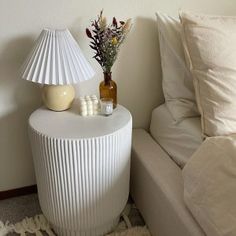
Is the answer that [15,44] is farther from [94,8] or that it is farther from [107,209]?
[107,209]

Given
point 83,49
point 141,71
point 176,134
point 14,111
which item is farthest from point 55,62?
point 176,134

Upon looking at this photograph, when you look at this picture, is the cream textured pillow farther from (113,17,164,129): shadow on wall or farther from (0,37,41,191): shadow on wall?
(0,37,41,191): shadow on wall

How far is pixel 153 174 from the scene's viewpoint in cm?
131

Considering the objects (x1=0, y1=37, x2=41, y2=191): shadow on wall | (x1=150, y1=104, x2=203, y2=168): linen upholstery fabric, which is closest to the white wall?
(x1=0, y1=37, x2=41, y2=191): shadow on wall

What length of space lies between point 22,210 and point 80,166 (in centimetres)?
60

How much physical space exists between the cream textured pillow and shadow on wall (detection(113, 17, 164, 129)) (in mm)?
276

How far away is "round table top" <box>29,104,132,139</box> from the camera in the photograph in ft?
3.76

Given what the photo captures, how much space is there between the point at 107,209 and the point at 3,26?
2.95 feet

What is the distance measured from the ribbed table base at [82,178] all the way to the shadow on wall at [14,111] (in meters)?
0.31

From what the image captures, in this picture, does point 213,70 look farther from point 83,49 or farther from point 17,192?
point 17,192

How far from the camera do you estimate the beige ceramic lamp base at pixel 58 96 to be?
4.17 ft

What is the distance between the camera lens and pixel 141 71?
1560mm

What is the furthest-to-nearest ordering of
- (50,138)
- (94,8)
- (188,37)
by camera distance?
(94,8)
(188,37)
(50,138)

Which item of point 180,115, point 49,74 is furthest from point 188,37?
point 49,74
